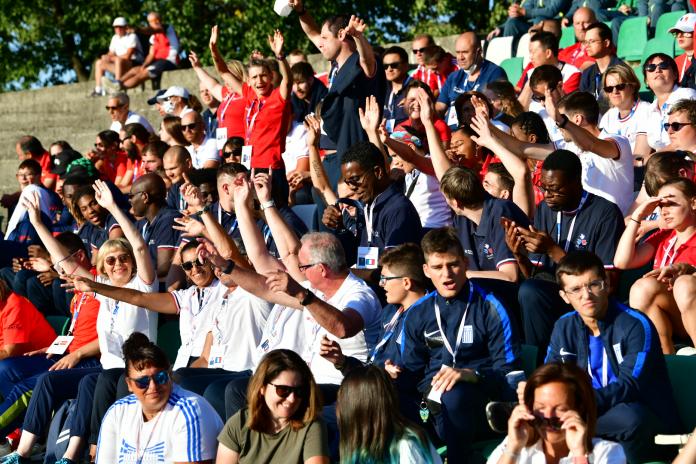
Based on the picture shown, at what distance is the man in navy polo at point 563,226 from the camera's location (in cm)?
640

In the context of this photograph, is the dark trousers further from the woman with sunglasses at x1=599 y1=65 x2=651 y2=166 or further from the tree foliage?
the tree foliage

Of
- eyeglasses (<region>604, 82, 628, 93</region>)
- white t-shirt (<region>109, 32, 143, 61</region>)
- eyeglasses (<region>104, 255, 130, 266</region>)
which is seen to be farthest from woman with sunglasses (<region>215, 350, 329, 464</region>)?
white t-shirt (<region>109, 32, 143, 61</region>)

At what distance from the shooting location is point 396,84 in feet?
34.2

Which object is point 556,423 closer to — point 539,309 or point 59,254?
point 539,309

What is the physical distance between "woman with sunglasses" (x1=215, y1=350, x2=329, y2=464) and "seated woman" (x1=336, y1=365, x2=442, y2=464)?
1.63ft

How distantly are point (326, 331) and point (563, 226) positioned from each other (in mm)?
1487

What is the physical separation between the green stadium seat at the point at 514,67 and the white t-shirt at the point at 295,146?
3.46 metres

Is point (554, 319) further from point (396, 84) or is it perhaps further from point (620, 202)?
point (396, 84)

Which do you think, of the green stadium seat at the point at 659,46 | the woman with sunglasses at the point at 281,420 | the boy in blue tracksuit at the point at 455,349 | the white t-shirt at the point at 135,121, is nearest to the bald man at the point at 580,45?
the green stadium seat at the point at 659,46

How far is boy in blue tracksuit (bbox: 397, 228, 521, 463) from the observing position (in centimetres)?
526

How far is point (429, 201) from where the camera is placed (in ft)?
26.5

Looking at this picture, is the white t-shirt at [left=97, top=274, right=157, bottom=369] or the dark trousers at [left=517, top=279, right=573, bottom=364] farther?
the white t-shirt at [left=97, top=274, right=157, bottom=369]

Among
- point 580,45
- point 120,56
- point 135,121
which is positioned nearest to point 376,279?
point 580,45

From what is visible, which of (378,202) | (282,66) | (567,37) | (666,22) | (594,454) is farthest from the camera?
(567,37)
